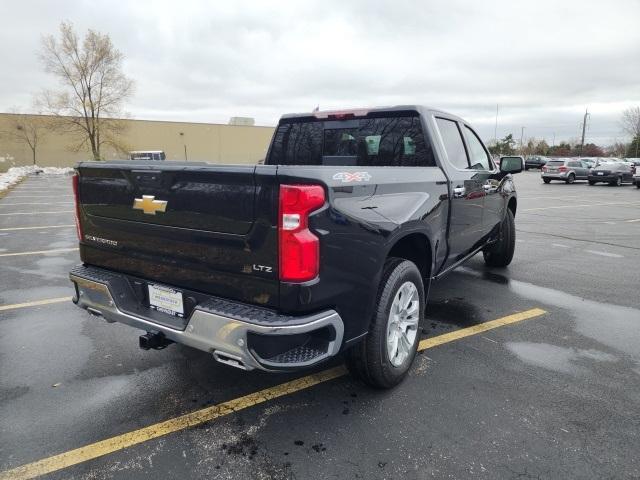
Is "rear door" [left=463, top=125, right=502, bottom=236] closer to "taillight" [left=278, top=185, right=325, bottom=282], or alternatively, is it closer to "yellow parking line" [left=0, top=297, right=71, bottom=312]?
"taillight" [left=278, top=185, right=325, bottom=282]

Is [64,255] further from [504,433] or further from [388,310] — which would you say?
[504,433]

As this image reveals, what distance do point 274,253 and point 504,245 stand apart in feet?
16.3

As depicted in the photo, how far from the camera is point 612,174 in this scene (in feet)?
84.6

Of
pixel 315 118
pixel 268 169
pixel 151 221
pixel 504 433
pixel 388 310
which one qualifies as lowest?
pixel 504 433

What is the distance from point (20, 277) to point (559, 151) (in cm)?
8156

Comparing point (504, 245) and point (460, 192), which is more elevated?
point (460, 192)

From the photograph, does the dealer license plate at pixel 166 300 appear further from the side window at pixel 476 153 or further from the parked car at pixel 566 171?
the parked car at pixel 566 171

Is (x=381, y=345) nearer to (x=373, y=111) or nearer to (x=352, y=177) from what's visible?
(x=352, y=177)

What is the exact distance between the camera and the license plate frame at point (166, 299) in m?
2.74

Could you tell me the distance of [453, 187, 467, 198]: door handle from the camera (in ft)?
12.9

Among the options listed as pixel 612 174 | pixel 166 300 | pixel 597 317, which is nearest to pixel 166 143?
pixel 612 174

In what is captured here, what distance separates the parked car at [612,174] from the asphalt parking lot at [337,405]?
24.8 m

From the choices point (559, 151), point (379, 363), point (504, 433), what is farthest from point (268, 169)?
point (559, 151)

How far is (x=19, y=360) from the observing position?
354 centimetres
